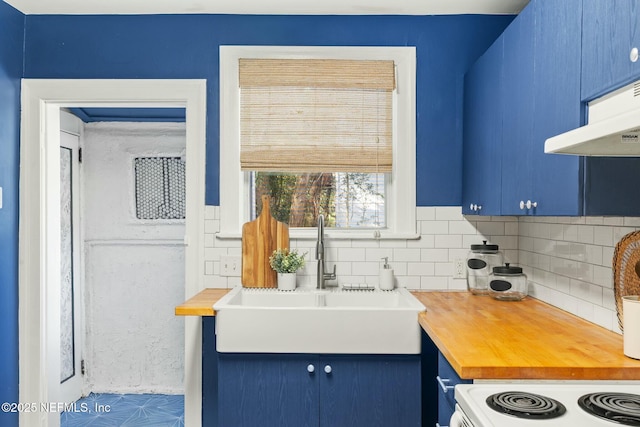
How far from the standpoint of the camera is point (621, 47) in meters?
1.42

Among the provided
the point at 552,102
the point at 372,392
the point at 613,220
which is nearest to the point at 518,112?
the point at 552,102

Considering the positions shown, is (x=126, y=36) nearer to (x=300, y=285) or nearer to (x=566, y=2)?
(x=300, y=285)

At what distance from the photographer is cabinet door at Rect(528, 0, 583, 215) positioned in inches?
65.6

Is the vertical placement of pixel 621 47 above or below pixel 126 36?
below

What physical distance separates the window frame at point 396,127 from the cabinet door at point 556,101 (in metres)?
1.00

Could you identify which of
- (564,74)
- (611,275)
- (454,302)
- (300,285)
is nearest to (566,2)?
(564,74)

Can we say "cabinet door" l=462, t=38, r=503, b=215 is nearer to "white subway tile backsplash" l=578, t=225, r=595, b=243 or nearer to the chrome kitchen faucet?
"white subway tile backsplash" l=578, t=225, r=595, b=243

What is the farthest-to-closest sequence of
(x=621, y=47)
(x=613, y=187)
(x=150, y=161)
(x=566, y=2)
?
(x=150, y=161) → (x=566, y=2) → (x=613, y=187) → (x=621, y=47)

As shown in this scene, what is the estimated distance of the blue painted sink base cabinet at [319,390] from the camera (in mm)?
2309

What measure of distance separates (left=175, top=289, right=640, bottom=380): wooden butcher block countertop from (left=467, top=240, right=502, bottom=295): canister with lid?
0.66 feet

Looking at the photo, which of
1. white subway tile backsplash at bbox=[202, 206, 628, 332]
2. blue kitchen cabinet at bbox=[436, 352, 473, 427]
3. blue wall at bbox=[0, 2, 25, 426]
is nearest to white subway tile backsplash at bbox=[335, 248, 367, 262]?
white subway tile backsplash at bbox=[202, 206, 628, 332]

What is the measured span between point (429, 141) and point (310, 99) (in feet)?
2.25

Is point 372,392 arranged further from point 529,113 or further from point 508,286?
point 529,113

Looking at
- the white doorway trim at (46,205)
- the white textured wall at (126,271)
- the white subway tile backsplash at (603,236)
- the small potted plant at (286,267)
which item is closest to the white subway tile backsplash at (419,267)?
the small potted plant at (286,267)
